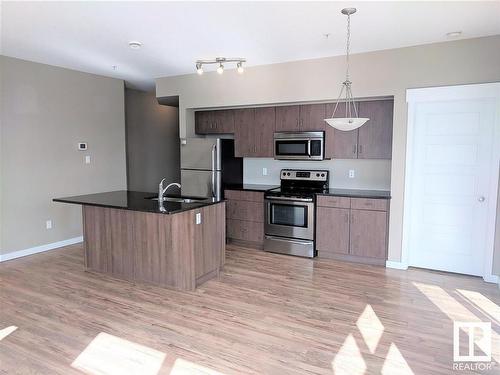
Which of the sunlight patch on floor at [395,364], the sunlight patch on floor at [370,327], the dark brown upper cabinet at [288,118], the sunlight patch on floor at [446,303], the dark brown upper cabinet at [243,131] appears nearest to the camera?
the sunlight patch on floor at [395,364]

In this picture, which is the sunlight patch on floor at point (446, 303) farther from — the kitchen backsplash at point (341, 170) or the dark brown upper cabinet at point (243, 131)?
the dark brown upper cabinet at point (243, 131)

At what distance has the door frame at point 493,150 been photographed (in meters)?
3.82

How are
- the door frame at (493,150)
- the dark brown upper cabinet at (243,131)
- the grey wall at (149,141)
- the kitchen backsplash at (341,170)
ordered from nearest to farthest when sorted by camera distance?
the door frame at (493,150) < the kitchen backsplash at (341,170) < the dark brown upper cabinet at (243,131) < the grey wall at (149,141)

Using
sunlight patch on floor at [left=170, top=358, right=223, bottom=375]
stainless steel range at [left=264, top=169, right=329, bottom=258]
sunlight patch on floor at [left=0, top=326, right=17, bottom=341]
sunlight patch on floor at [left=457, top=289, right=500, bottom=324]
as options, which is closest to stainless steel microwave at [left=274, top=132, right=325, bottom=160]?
stainless steel range at [left=264, top=169, right=329, bottom=258]

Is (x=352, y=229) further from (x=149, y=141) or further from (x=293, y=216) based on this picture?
(x=149, y=141)

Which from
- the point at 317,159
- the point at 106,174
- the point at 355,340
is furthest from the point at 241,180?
the point at 355,340

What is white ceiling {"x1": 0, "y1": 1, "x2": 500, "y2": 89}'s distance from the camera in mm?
3025

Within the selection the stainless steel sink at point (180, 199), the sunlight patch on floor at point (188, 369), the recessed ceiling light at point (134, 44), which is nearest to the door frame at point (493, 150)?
the stainless steel sink at point (180, 199)

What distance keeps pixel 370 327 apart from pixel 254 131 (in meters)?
3.36

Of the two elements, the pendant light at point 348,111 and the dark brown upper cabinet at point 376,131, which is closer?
the pendant light at point 348,111

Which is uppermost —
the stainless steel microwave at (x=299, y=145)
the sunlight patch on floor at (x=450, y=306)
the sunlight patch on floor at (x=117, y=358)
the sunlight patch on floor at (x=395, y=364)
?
the stainless steel microwave at (x=299, y=145)

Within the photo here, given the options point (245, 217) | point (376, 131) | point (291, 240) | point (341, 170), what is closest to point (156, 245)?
point (245, 217)

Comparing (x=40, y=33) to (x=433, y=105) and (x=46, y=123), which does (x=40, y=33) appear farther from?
(x=433, y=105)

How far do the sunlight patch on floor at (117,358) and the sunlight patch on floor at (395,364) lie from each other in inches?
60.2
